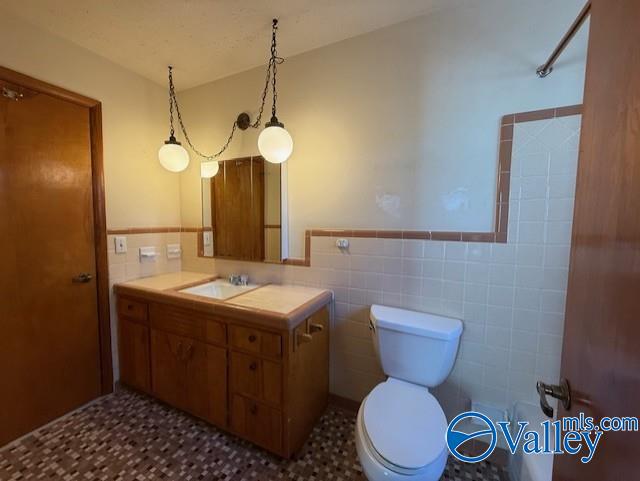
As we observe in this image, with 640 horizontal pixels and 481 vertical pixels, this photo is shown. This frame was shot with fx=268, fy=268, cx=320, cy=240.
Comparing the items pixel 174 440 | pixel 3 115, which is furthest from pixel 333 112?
pixel 174 440

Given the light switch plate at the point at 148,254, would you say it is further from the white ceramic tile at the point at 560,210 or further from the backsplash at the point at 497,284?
the white ceramic tile at the point at 560,210

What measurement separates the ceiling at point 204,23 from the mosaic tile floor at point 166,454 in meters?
2.43

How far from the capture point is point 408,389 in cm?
136

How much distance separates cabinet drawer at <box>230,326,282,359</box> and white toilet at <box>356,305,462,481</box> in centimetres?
50

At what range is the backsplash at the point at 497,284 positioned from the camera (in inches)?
50.6

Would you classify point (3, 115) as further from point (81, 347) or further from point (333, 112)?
point (333, 112)

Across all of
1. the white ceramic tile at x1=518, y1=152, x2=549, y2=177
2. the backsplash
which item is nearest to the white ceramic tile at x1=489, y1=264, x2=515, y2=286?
the backsplash

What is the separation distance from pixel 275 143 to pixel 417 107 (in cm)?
85

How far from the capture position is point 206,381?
1628 millimetres

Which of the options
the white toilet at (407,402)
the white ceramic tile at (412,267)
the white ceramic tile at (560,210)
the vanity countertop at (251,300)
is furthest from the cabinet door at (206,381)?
the white ceramic tile at (560,210)

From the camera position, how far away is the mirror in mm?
1972

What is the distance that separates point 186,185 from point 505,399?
274 cm

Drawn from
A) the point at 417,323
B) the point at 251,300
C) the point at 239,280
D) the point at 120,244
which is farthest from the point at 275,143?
the point at 120,244

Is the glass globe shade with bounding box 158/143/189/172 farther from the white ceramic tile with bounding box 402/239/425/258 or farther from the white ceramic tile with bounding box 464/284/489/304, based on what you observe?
the white ceramic tile with bounding box 464/284/489/304
